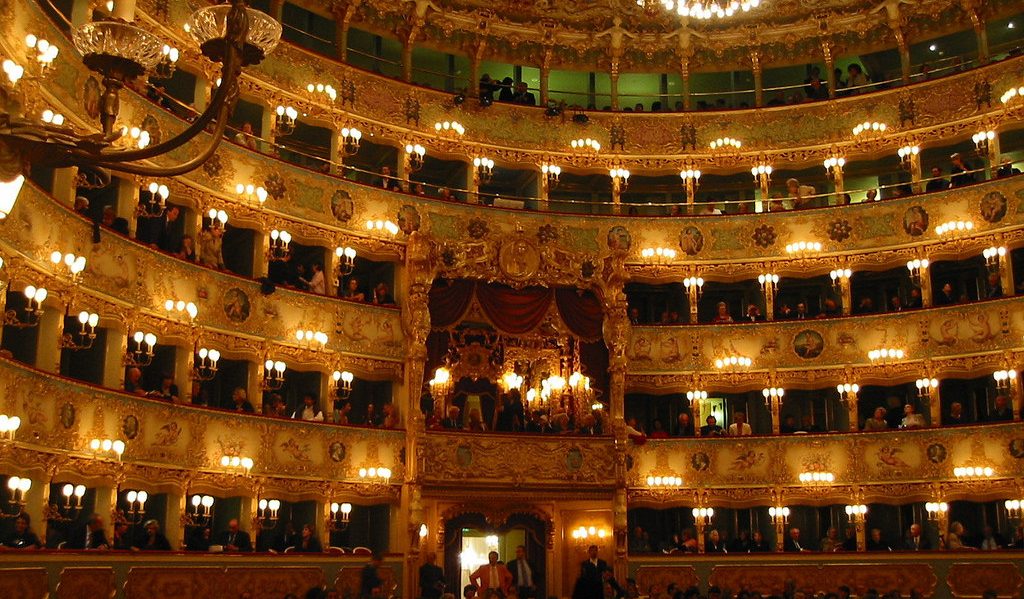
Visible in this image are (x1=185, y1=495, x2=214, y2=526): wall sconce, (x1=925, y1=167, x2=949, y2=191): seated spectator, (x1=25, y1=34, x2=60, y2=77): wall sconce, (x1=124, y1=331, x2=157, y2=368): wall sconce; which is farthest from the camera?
(x1=925, y1=167, x2=949, y2=191): seated spectator

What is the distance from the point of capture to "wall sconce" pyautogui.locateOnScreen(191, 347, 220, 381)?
→ 25094mm

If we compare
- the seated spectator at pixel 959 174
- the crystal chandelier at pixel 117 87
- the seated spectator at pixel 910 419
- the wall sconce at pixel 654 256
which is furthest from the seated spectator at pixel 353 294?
the crystal chandelier at pixel 117 87

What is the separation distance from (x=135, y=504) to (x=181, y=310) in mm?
4409

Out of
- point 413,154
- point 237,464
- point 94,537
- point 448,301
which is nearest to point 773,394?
point 448,301

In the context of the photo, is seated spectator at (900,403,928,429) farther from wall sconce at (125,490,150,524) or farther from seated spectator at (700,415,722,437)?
wall sconce at (125,490,150,524)

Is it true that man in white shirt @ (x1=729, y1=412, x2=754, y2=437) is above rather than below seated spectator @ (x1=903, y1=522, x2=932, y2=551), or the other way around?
above

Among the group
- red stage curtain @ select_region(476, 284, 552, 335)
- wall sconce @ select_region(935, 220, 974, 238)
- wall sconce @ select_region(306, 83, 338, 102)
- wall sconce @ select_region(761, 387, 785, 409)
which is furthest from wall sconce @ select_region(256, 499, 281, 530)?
wall sconce @ select_region(935, 220, 974, 238)

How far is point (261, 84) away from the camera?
2891cm

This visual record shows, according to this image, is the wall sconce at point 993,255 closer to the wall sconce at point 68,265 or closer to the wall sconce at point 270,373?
the wall sconce at point 270,373

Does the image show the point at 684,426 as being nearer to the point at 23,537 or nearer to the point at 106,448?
the point at 106,448

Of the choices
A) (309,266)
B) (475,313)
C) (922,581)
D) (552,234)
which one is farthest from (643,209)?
(922,581)

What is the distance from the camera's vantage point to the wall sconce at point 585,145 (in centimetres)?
3356

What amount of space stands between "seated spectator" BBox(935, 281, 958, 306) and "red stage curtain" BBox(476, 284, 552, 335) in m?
10.9

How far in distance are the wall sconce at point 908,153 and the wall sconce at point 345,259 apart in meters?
16.1
